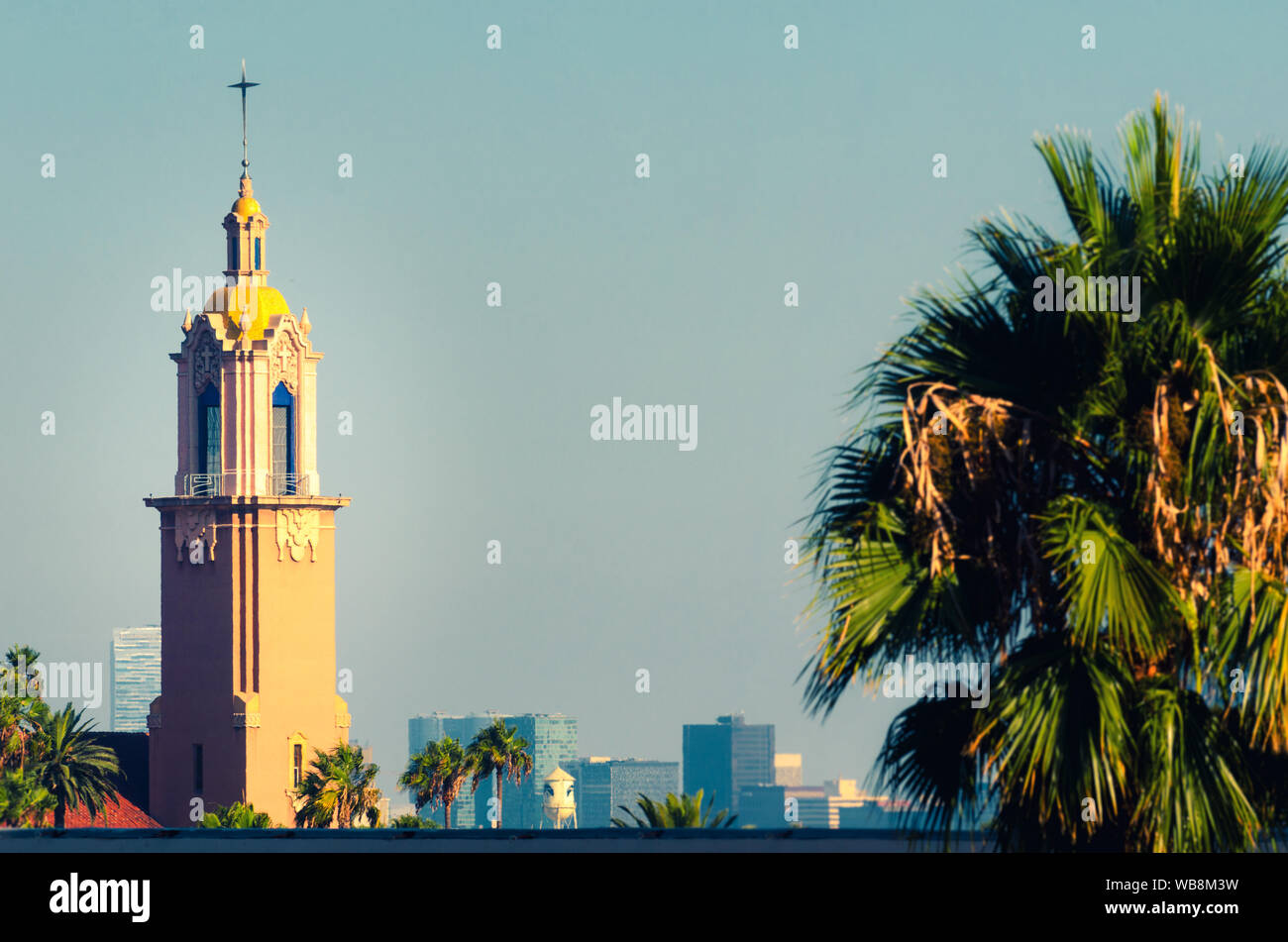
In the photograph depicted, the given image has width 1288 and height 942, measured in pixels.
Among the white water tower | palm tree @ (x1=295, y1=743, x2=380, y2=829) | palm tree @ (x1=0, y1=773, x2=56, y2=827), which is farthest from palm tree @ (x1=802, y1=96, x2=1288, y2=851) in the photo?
the white water tower

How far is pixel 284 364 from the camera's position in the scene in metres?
110

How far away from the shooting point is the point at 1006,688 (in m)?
17.5

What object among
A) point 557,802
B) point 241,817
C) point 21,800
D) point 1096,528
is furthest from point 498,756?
point 1096,528

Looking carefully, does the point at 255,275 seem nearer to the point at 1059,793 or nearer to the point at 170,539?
the point at 170,539

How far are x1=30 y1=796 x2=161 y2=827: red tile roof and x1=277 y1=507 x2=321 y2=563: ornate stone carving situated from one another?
13.5m

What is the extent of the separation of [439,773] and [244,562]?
15500 mm

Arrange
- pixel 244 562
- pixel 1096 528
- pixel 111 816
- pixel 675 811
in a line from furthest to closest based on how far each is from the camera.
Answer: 1. pixel 244 562
2. pixel 111 816
3. pixel 675 811
4. pixel 1096 528

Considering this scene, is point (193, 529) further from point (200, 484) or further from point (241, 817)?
point (241, 817)

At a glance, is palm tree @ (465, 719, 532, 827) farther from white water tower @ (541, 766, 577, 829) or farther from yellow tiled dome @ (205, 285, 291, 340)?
white water tower @ (541, 766, 577, 829)

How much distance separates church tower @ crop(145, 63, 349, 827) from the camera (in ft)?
359

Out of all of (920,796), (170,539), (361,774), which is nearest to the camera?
(920,796)

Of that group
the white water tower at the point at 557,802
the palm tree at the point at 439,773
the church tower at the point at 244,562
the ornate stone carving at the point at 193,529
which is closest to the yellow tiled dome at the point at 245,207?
the church tower at the point at 244,562
